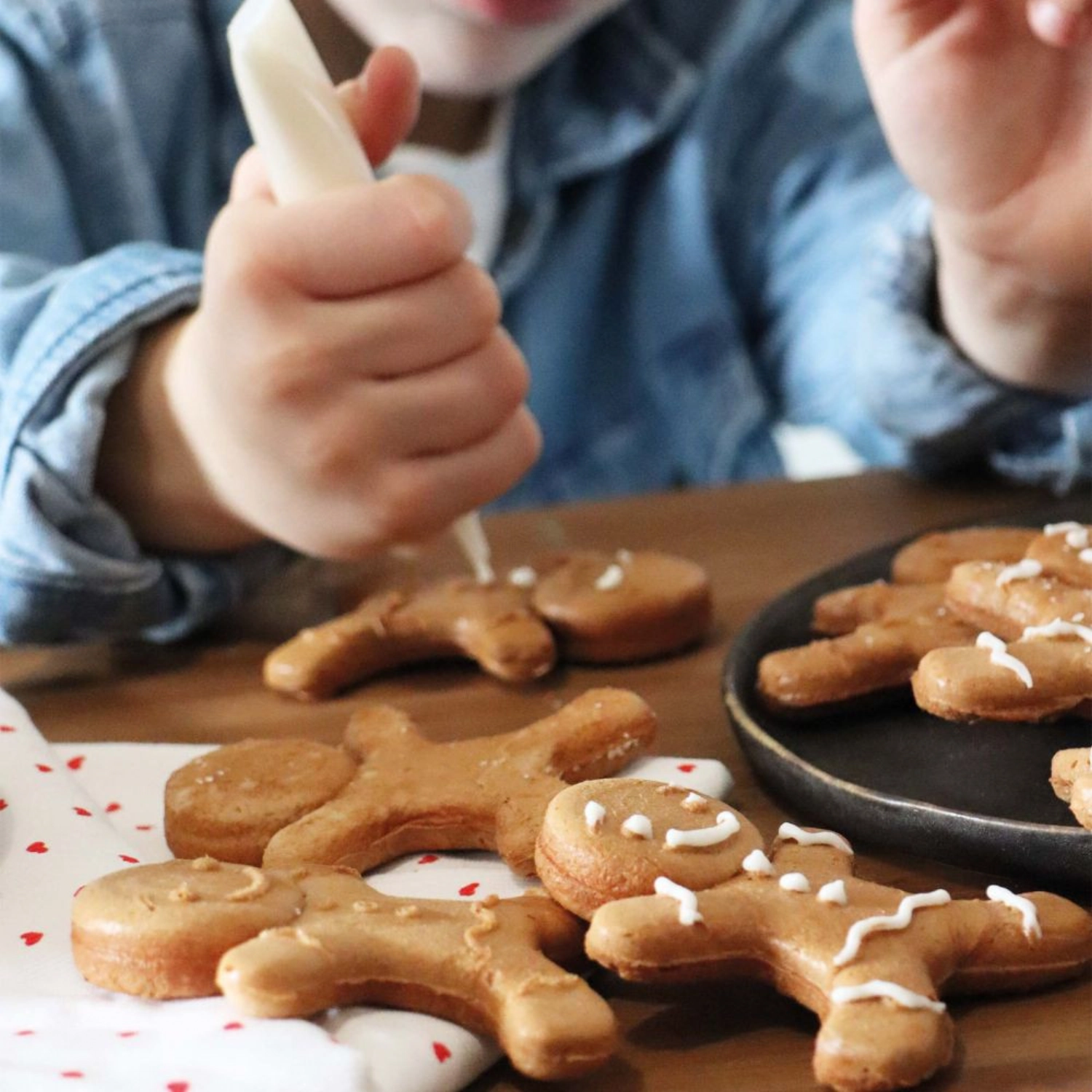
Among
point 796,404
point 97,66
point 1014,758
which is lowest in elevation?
point 796,404

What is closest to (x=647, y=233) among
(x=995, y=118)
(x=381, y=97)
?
(x=995, y=118)

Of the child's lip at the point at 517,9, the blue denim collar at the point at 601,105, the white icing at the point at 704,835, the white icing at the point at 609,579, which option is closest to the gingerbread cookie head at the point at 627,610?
the white icing at the point at 609,579

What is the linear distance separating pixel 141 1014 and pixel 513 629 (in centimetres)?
25

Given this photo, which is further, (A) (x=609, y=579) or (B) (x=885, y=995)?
(A) (x=609, y=579)

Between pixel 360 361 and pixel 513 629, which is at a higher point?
pixel 360 361

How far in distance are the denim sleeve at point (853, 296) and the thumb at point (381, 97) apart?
0.35 m

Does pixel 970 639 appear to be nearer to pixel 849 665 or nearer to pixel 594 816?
pixel 849 665

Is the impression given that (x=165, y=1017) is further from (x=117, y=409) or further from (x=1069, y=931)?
(x=117, y=409)

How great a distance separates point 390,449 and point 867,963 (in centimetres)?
29

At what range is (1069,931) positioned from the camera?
0.33 meters

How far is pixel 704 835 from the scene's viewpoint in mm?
346

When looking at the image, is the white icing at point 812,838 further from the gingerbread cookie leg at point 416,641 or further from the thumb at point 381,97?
the thumb at point 381,97

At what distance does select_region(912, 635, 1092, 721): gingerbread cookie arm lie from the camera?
41 cm

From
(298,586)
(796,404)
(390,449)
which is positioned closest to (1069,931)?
(390,449)
